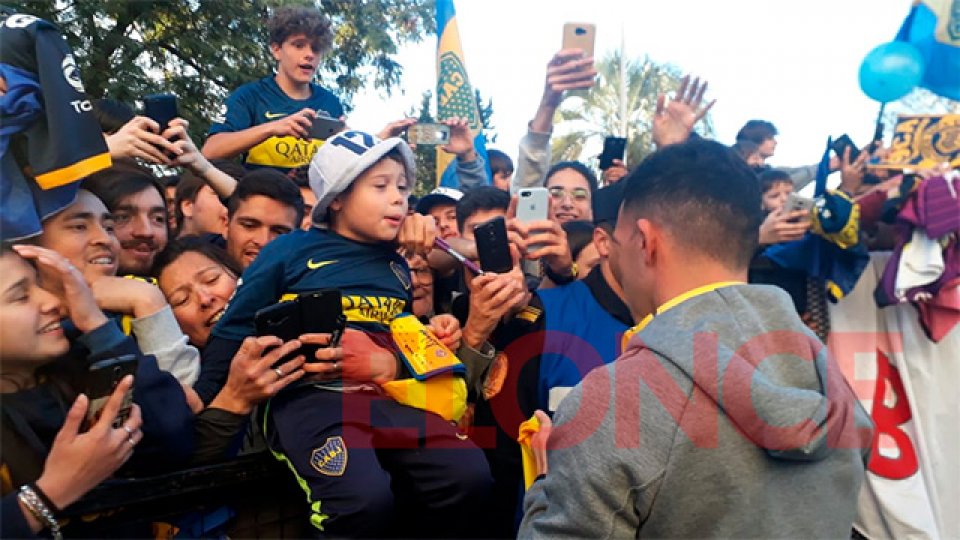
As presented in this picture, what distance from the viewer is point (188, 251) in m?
2.64

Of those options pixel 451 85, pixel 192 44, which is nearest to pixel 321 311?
pixel 451 85

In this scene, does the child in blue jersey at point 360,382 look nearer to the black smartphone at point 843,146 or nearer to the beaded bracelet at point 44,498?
the beaded bracelet at point 44,498

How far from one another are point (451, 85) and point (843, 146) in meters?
3.33

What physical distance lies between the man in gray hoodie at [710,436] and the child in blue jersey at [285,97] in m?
2.68

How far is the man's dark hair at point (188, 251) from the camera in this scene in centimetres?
Result: 260

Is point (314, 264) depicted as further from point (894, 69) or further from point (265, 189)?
point (894, 69)

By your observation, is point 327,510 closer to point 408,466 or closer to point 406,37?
point 408,466

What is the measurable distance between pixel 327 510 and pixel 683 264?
121 cm

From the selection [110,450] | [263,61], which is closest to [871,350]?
[110,450]

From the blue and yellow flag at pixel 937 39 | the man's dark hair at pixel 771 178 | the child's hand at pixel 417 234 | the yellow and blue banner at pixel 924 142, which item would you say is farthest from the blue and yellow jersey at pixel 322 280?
the blue and yellow flag at pixel 937 39

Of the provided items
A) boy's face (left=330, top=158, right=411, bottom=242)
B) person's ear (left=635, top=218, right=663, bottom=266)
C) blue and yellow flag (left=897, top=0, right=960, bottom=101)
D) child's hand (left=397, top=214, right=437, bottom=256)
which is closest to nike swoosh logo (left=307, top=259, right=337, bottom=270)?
boy's face (left=330, top=158, right=411, bottom=242)

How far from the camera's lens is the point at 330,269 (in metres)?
2.45

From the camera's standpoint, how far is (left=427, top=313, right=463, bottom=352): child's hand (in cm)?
251

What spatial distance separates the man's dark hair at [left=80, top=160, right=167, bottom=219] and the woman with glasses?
2.24 metres
